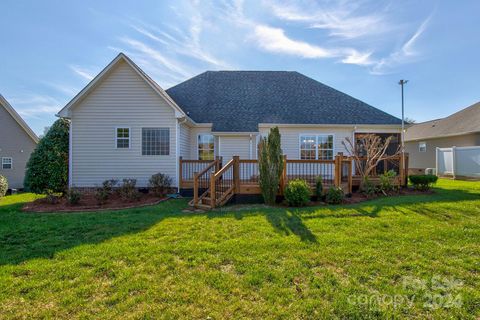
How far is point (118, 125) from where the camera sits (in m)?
11.9

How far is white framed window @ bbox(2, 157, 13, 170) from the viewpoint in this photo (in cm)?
1856

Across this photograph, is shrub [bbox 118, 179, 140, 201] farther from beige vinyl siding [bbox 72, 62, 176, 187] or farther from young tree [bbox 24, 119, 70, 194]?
young tree [bbox 24, 119, 70, 194]

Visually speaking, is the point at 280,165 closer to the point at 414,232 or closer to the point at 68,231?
the point at 414,232

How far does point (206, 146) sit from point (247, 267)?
34.2 ft

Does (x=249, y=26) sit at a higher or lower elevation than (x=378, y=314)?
higher

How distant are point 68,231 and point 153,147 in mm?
6348

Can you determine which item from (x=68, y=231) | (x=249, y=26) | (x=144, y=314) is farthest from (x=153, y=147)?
(x=144, y=314)

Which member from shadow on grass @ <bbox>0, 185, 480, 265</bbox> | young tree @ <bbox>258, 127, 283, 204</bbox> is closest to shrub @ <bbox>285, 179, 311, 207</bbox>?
young tree @ <bbox>258, 127, 283, 204</bbox>

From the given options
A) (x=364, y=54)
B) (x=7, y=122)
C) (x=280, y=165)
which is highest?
(x=364, y=54)

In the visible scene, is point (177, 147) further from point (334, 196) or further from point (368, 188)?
point (368, 188)

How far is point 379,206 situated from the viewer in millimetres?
7895

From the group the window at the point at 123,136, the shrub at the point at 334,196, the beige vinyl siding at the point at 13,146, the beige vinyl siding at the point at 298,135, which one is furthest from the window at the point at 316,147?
the beige vinyl siding at the point at 13,146

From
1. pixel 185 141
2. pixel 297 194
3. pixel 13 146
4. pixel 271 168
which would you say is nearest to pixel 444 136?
pixel 297 194

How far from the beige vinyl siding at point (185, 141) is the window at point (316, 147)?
6488 millimetres
